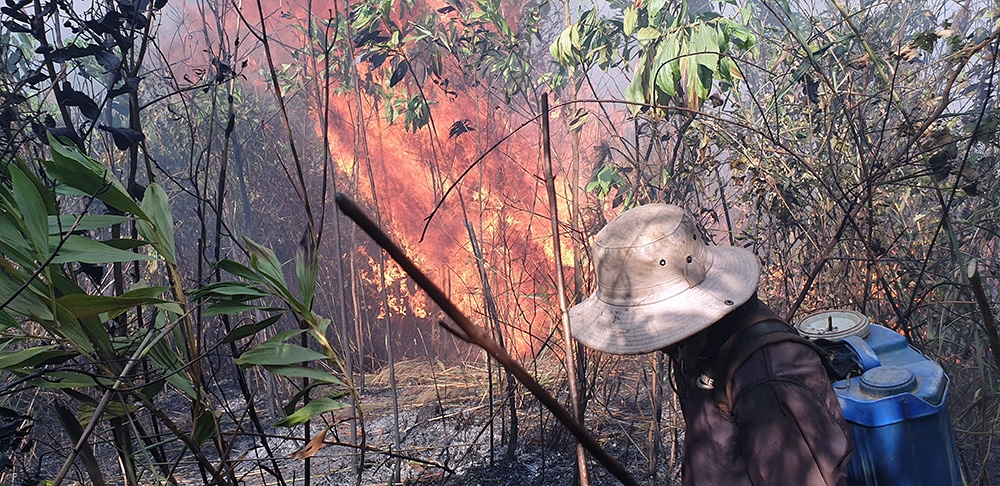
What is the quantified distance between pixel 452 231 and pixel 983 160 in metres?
7.15

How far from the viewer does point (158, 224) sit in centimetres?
100

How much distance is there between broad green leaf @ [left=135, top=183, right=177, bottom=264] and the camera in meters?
0.98

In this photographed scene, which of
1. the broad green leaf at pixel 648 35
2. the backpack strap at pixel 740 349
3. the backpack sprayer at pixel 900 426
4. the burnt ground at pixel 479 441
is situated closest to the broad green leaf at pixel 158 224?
the backpack strap at pixel 740 349

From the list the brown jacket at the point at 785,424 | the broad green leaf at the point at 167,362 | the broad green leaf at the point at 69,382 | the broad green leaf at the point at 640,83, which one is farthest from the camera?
the broad green leaf at the point at 640,83

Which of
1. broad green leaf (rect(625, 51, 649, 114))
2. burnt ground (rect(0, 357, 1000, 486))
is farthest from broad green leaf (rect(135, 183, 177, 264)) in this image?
broad green leaf (rect(625, 51, 649, 114))

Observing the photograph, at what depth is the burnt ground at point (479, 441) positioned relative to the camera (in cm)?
303

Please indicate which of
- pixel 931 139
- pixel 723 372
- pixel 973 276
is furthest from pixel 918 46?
pixel 973 276

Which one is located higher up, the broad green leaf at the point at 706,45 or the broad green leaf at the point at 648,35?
the broad green leaf at the point at 648,35

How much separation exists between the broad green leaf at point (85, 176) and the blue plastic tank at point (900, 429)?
1.45 m

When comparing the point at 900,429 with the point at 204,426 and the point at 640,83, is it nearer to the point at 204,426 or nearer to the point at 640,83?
the point at 204,426

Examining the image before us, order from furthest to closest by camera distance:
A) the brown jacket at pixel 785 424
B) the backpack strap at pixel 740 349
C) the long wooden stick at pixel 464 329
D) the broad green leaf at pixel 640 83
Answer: the broad green leaf at pixel 640 83 → the backpack strap at pixel 740 349 → the brown jacket at pixel 785 424 → the long wooden stick at pixel 464 329

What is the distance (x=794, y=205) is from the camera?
307 cm

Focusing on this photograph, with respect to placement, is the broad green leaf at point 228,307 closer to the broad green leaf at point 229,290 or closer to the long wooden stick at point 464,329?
the broad green leaf at point 229,290

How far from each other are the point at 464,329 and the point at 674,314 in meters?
1.11
